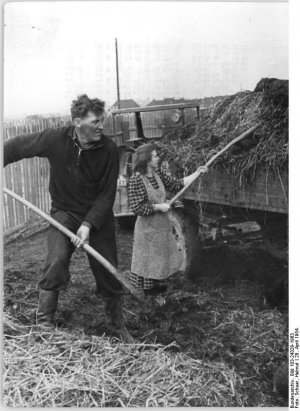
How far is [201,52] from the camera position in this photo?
4207 mm

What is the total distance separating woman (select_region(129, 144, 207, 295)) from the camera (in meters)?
4.61

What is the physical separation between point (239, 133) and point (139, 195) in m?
0.82

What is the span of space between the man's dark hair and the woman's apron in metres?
0.74

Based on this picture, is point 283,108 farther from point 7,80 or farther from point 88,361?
point 88,361

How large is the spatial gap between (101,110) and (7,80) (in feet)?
2.02

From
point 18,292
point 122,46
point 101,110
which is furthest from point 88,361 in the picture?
point 122,46

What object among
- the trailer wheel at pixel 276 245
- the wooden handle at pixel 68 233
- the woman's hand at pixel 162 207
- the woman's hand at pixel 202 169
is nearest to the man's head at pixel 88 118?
the wooden handle at pixel 68 233

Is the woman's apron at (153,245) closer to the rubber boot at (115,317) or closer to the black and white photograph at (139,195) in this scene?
the black and white photograph at (139,195)

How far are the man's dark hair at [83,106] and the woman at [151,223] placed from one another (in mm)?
533

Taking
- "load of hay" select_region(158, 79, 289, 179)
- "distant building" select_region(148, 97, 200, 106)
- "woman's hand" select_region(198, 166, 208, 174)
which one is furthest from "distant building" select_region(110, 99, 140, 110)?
"woman's hand" select_region(198, 166, 208, 174)

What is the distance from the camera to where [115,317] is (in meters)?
4.45

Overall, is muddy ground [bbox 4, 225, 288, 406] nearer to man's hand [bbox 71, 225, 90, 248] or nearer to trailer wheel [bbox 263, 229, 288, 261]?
trailer wheel [bbox 263, 229, 288, 261]

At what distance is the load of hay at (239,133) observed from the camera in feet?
13.9

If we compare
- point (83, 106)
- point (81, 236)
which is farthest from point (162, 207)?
point (83, 106)
